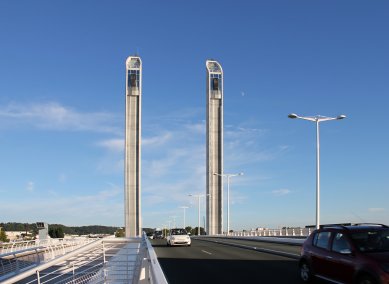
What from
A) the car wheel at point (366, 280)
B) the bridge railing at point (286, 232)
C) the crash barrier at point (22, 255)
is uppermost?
the car wheel at point (366, 280)

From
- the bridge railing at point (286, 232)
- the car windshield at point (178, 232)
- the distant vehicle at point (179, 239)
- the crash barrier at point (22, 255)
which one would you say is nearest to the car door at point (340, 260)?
the crash barrier at point (22, 255)

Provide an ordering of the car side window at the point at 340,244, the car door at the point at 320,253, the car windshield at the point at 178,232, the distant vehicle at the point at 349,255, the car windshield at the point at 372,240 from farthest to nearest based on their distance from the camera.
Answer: the car windshield at the point at 178,232 → the car door at the point at 320,253 → the car side window at the point at 340,244 → the car windshield at the point at 372,240 → the distant vehicle at the point at 349,255

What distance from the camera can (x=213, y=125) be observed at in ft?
323

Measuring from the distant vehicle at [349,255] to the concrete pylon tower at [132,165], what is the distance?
8405cm

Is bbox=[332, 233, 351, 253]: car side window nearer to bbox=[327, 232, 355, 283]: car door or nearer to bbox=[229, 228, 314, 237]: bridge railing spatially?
bbox=[327, 232, 355, 283]: car door

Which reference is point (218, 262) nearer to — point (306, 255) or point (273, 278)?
point (273, 278)

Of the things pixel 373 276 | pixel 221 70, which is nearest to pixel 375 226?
pixel 373 276

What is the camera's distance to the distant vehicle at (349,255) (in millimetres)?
9844

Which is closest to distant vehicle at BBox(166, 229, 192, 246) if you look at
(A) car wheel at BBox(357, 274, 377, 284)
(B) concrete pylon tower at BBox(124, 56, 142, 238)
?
(A) car wheel at BBox(357, 274, 377, 284)

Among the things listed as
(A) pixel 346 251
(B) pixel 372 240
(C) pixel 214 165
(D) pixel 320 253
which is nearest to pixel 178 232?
(D) pixel 320 253

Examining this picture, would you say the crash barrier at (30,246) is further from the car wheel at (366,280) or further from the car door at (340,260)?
the car wheel at (366,280)

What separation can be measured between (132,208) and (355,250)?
88.2 m

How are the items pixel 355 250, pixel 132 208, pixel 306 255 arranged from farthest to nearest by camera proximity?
pixel 132 208, pixel 306 255, pixel 355 250

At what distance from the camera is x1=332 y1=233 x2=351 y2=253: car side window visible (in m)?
11.0
